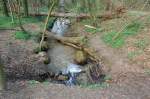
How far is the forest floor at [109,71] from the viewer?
9227mm

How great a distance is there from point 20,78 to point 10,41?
13.1 ft

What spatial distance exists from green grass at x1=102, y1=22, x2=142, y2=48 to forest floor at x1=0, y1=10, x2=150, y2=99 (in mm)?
235

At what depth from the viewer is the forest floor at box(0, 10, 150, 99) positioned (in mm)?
9227

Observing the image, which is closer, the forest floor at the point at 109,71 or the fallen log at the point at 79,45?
the forest floor at the point at 109,71

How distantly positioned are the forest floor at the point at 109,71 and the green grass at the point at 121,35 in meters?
0.23

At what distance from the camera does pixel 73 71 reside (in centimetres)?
1343

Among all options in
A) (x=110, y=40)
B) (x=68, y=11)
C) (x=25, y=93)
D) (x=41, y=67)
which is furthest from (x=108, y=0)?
(x=25, y=93)

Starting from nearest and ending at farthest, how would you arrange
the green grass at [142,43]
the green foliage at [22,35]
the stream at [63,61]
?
1. the stream at [63,61]
2. the green grass at [142,43]
3. the green foliage at [22,35]

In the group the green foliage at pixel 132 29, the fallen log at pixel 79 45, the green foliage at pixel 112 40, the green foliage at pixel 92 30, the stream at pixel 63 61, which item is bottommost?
the stream at pixel 63 61

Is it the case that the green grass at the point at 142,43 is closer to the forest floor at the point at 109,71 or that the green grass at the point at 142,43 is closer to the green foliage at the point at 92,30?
the forest floor at the point at 109,71

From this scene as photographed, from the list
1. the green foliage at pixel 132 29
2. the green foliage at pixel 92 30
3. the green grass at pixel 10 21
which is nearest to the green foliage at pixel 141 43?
the green foliage at pixel 132 29

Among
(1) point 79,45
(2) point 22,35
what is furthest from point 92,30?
(2) point 22,35

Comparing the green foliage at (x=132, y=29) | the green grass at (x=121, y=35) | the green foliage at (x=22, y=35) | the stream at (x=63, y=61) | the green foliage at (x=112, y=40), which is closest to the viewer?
the stream at (x=63, y=61)

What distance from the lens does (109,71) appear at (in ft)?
40.2
